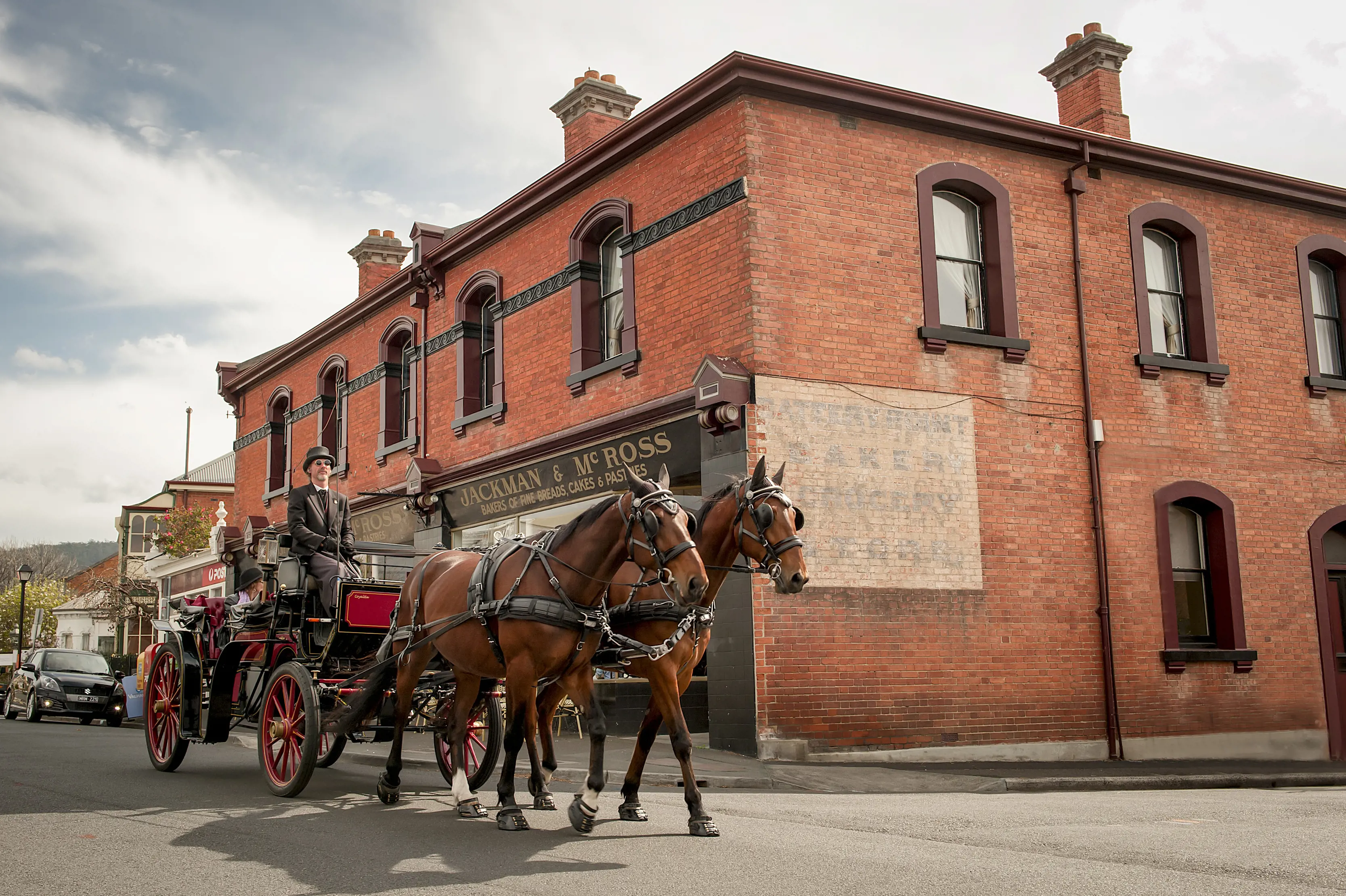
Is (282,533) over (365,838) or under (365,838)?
over

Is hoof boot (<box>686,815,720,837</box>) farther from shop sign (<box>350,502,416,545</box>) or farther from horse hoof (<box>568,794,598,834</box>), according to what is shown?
shop sign (<box>350,502,416,545</box>)

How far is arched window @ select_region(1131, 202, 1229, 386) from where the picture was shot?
51.9ft

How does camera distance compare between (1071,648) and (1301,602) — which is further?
(1301,602)

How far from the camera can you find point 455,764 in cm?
796

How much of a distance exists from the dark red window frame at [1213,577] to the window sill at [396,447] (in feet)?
40.5

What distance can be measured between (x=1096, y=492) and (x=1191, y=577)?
2353 mm

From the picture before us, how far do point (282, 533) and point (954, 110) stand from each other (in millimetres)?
9786

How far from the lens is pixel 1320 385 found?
669 inches

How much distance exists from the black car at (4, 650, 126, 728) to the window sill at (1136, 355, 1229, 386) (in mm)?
18504

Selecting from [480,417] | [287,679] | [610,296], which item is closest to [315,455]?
[287,679]

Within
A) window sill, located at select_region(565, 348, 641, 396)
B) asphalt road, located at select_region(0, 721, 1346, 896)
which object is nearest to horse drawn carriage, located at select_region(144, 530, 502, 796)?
asphalt road, located at select_region(0, 721, 1346, 896)

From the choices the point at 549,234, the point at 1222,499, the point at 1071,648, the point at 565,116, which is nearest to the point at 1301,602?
the point at 1222,499

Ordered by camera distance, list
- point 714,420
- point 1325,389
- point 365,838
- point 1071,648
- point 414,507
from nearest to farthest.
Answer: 1. point 365,838
2. point 714,420
3. point 1071,648
4. point 1325,389
5. point 414,507

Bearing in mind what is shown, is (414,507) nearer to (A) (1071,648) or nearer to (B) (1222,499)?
(A) (1071,648)
